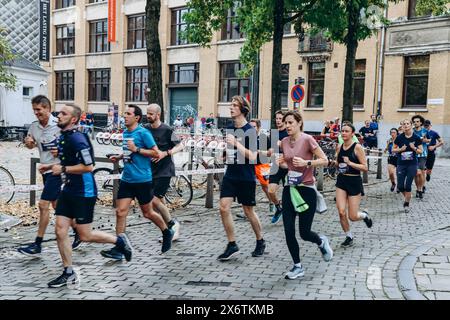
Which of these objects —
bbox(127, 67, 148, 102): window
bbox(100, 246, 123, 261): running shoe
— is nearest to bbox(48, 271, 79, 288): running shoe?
bbox(100, 246, 123, 261): running shoe

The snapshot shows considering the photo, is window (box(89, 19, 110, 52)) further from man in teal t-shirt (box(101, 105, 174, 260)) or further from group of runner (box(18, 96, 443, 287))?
man in teal t-shirt (box(101, 105, 174, 260))

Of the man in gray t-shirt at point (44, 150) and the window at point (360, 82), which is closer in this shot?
the man in gray t-shirt at point (44, 150)

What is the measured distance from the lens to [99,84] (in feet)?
146

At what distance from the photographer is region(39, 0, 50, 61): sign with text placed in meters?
39.5

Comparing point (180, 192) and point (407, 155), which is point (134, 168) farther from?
point (407, 155)

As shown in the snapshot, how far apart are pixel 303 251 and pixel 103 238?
2.82 m

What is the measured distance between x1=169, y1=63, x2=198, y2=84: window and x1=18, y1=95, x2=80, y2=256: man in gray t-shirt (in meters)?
31.0

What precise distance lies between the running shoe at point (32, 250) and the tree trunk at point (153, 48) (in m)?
5.28

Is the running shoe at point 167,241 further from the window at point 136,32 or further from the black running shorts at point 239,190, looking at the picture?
the window at point 136,32

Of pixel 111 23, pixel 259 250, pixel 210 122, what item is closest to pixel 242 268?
pixel 259 250

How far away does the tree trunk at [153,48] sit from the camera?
37.3 ft

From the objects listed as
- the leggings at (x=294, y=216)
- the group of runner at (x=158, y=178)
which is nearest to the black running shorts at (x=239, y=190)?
the group of runner at (x=158, y=178)
